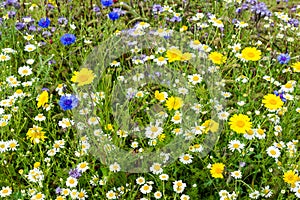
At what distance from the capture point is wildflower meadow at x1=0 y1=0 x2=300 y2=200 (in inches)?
97.4

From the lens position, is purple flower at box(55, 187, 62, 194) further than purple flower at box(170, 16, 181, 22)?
No

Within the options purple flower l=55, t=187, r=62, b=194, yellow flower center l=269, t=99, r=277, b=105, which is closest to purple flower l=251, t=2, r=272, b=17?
yellow flower center l=269, t=99, r=277, b=105

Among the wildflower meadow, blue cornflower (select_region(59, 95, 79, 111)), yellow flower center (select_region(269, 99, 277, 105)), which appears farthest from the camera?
yellow flower center (select_region(269, 99, 277, 105))

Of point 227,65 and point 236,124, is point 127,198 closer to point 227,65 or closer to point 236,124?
point 236,124

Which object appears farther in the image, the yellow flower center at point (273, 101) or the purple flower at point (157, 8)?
the purple flower at point (157, 8)

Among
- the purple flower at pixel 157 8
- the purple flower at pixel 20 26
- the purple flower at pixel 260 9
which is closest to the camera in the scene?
the purple flower at pixel 20 26

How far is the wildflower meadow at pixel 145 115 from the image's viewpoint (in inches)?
97.4

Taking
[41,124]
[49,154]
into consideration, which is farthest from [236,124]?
[41,124]

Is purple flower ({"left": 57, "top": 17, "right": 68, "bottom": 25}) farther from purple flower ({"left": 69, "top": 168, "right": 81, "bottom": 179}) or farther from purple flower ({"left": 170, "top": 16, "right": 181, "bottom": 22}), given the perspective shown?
purple flower ({"left": 69, "top": 168, "right": 81, "bottom": 179})

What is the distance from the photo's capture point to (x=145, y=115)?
2885 mm

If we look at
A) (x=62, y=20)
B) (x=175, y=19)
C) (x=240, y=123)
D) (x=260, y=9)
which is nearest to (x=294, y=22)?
(x=260, y=9)

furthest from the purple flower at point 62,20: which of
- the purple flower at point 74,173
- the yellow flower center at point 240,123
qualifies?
the yellow flower center at point 240,123

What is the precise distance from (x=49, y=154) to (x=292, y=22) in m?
2.31

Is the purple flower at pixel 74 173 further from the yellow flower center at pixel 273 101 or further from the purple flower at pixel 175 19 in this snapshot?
the purple flower at pixel 175 19
